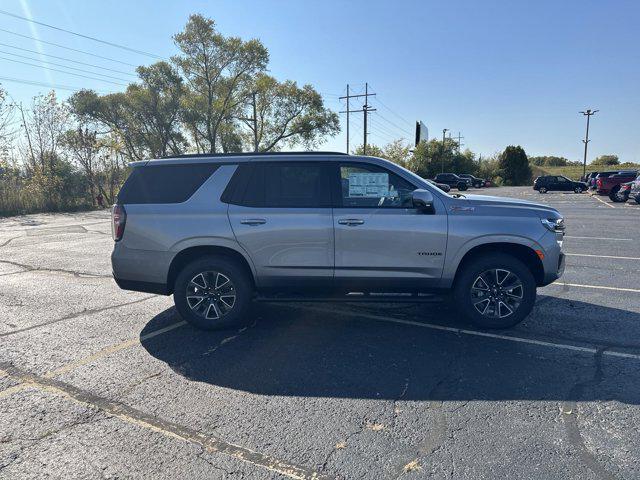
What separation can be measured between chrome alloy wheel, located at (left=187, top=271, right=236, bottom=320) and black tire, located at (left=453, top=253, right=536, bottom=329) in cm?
262

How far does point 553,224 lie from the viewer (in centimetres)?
477

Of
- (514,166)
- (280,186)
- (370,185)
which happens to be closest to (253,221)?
(280,186)

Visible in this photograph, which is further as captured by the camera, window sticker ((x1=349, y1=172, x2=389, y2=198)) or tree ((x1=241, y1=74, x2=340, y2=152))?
tree ((x1=241, y1=74, x2=340, y2=152))

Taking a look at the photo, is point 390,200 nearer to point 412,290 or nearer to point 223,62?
point 412,290

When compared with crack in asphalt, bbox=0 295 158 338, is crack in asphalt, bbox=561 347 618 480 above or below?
below

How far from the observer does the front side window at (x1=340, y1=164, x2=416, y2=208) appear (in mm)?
4766

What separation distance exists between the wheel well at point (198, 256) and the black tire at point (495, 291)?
7.94 ft

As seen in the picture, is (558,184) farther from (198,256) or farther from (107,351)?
(107,351)

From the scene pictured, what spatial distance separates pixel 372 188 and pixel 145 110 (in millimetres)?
42777

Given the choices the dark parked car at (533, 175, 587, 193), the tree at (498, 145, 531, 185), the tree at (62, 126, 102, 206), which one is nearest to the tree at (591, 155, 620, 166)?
the tree at (498, 145, 531, 185)

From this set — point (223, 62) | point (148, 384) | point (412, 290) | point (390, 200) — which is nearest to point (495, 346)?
point (412, 290)

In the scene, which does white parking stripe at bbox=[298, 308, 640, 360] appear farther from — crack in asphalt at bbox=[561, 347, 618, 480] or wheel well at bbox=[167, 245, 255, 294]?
wheel well at bbox=[167, 245, 255, 294]

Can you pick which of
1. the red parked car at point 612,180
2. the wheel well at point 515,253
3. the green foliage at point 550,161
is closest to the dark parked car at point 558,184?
the red parked car at point 612,180

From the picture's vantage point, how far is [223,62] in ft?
135
